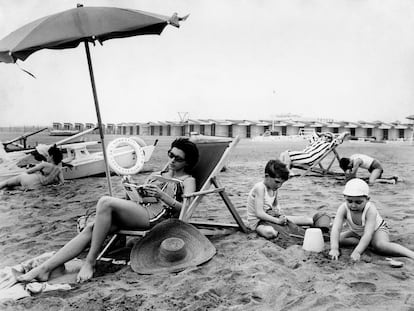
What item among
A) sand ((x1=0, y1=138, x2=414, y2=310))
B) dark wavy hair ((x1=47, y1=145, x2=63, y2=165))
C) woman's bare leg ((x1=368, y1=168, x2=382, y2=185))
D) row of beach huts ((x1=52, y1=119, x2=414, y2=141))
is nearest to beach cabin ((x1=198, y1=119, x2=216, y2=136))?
row of beach huts ((x1=52, y1=119, x2=414, y2=141))

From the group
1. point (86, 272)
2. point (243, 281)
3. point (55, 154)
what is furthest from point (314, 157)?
point (86, 272)

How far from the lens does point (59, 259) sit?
7.23 feet

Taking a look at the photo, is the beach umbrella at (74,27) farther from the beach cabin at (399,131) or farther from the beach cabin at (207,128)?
the beach cabin at (207,128)

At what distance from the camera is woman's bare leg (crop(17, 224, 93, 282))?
2.12 m

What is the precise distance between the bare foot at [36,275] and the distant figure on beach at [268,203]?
4.84 feet

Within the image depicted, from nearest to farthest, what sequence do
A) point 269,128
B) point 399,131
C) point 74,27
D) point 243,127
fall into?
point 74,27 → point 399,131 → point 269,128 → point 243,127

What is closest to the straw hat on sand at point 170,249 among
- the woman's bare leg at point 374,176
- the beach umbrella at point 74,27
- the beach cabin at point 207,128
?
the beach umbrella at point 74,27

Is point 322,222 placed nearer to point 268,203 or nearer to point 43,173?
point 268,203

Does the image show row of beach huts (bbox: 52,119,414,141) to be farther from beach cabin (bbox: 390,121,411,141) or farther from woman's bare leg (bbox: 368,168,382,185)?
woman's bare leg (bbox: 368,168,382,185)

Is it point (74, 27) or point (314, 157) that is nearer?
point (74, 27)

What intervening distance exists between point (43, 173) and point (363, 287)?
5.24m

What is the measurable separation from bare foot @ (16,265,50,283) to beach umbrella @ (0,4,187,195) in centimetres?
134

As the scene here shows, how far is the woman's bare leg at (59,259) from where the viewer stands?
83.4 inches

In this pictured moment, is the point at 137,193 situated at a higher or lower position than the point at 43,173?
higher
